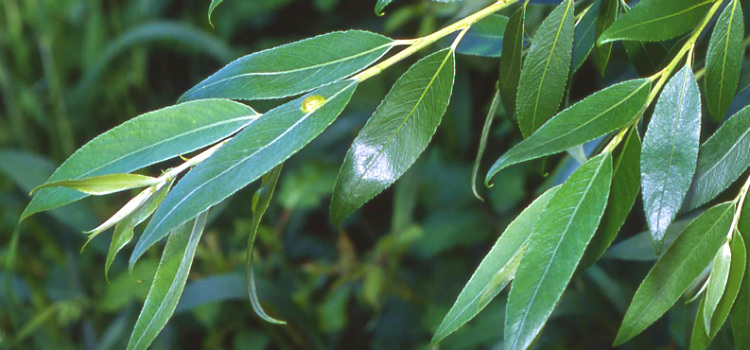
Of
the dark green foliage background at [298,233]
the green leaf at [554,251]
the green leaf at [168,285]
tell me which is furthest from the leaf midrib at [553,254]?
the dark green foliage background at [298,233]

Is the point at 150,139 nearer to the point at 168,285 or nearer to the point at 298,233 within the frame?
the point at 168,285

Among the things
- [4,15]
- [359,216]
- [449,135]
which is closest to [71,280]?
[359,216]

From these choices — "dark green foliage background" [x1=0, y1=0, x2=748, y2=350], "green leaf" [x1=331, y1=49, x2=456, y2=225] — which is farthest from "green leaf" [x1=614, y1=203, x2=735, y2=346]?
"dark green foliage background" [x1=0, y1=0, x2=748, y2=350]

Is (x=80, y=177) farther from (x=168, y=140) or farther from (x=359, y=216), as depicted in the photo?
(x=359, y=216)

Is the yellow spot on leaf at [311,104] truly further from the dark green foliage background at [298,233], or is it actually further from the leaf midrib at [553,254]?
the dark green foliage background at [298,233]

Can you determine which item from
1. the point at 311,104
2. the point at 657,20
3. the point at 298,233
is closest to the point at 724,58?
the point at 657,20

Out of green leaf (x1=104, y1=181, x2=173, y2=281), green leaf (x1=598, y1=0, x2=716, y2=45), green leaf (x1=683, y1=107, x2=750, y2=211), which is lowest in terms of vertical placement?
green leaf (x1=104, y1=181, x2=173, y2=281)

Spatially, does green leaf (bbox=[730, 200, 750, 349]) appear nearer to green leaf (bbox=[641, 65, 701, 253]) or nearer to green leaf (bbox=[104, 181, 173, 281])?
green leaf (bbox=[641, 65, 701, 253])
